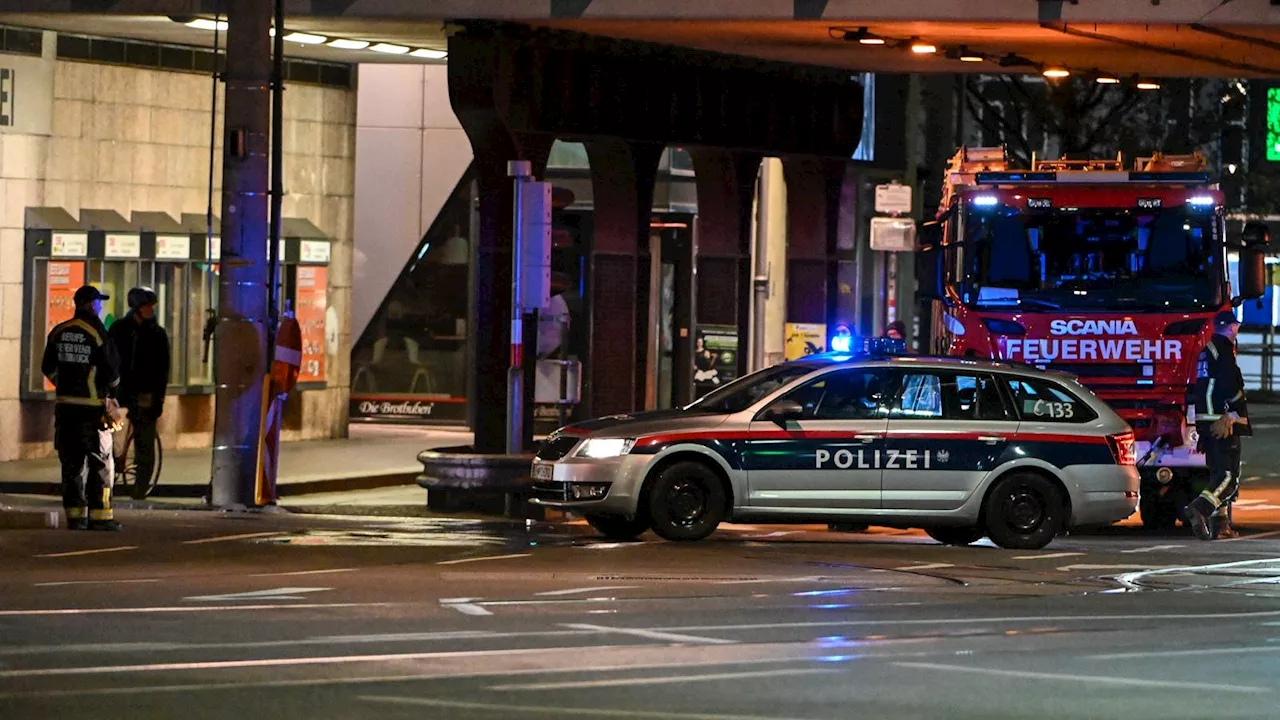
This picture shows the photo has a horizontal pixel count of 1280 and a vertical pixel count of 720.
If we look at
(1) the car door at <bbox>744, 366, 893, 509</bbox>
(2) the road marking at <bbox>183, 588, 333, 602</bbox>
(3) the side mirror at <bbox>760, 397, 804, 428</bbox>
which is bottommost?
(2) the road marking at <bbox>183, 588, 333, 602</bbox>

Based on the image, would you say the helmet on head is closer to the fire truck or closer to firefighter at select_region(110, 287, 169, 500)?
firefighter at select_region(110, 287, 169, 500)

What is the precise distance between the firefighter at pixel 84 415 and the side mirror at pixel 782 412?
481 centimetres

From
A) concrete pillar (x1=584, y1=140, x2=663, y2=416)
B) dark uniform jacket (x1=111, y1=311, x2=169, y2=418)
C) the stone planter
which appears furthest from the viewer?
concrete pillar (x1=584, y1=140, x2=663, y2=416)

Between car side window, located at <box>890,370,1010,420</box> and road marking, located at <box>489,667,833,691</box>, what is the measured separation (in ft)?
24.2

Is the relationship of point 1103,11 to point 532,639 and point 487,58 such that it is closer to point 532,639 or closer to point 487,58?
point 487,58

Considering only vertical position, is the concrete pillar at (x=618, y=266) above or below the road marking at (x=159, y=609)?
above

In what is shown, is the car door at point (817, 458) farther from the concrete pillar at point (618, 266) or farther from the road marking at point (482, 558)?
the concrete pillar at point (618, 266)

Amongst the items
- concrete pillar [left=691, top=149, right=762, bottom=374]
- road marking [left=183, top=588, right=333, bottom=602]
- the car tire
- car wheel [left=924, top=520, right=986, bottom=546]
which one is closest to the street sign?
concrete pillar [left=691, top=149, right=762, bottom=374]

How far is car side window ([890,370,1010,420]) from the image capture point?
17281mm

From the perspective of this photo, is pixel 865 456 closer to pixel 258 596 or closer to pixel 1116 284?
pixel 1116 284

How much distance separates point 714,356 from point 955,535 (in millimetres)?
8356

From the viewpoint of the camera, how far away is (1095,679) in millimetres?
9914

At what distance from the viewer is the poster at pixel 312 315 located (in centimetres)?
2684

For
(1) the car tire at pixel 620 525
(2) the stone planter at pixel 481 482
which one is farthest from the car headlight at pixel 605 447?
(2) the stone planter at pixel 481 482
